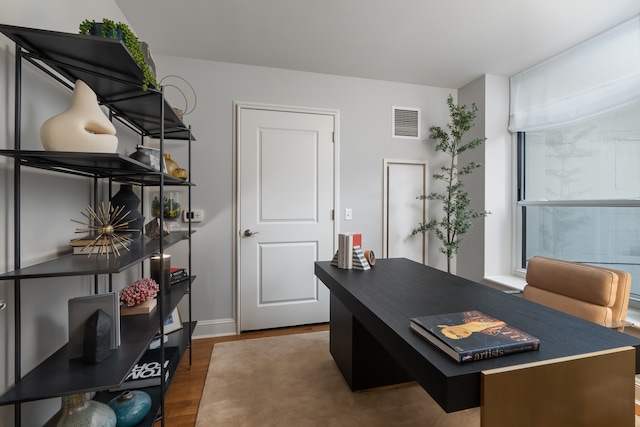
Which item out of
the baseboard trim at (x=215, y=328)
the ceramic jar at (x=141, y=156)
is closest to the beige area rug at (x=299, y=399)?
the baseboard trim at (x=215, y=328)

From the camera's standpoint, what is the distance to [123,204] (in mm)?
1689

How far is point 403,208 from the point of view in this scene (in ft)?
10.7

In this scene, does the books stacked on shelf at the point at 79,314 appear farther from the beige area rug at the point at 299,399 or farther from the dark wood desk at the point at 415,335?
the dark wood desk at the point at 415,335

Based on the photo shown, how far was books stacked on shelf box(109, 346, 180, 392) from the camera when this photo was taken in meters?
1.73

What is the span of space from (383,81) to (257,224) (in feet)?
6.44

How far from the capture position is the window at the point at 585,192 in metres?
2.21

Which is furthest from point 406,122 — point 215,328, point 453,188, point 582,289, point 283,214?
point 215,328

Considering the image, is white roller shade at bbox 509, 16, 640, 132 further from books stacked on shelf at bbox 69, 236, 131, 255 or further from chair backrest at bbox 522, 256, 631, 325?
books stacked on shelf at bbox 69, 236, 131, 255

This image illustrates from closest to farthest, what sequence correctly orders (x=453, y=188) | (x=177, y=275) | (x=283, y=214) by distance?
(x=177, y=275) < (x=283, y=214) < (x=453, y=188)

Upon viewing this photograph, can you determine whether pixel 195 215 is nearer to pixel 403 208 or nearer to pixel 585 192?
pixel 403 208

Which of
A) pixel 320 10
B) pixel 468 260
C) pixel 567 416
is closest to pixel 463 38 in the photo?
pixel 320 10

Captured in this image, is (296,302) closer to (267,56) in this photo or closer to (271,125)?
(271,125)

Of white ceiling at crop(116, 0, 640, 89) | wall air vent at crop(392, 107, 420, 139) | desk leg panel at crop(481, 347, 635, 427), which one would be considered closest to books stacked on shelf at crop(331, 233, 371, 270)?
desk leg panel at crop(481, 347, 635, 427)

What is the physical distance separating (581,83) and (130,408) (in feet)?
12.3
